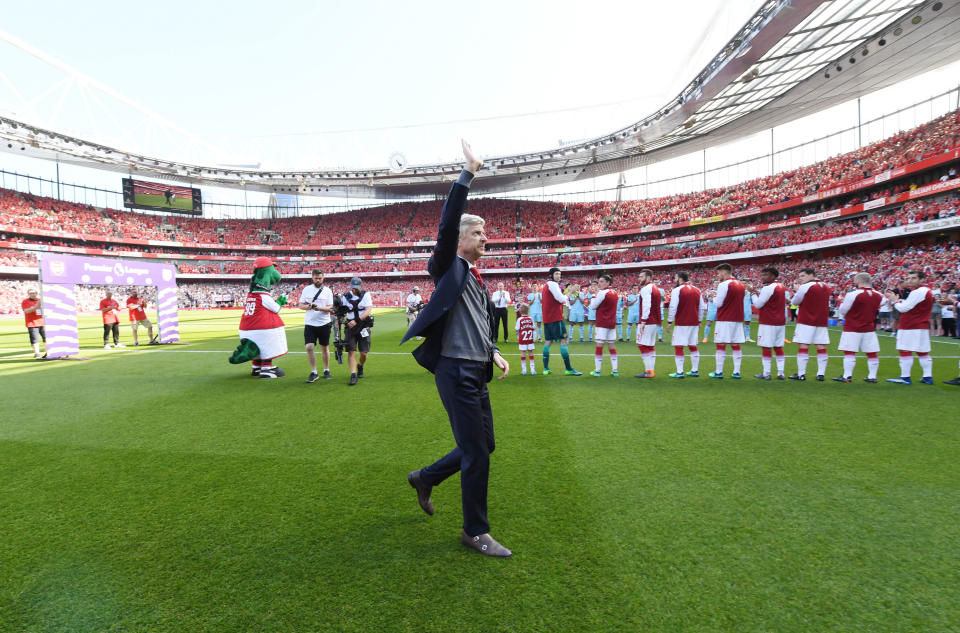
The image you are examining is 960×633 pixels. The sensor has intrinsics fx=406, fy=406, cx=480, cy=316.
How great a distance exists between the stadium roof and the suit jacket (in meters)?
19.6

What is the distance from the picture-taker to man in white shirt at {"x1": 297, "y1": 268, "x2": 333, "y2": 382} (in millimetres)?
7215

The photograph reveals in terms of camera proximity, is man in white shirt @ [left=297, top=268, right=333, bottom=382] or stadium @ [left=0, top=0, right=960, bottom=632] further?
man in white shirt @ [left=297, top=268, right=333, bottom=382]

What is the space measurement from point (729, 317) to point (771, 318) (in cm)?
67

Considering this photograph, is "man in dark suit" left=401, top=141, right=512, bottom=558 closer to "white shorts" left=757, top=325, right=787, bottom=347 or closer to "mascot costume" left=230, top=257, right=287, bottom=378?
"mascot costume" left=230, top=257, right=287, bottom=378

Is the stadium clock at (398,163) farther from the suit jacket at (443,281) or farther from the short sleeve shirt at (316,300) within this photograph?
the suit jacket at (443,281)

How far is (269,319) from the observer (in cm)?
784

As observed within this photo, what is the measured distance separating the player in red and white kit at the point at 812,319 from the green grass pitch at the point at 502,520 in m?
1.59

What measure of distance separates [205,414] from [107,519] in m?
2.82

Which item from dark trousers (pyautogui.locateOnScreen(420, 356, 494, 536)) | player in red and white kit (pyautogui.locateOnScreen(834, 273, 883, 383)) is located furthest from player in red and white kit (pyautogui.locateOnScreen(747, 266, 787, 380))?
dark trousers (pyautogui.locateOnScreen(420, 356, 494, 536))

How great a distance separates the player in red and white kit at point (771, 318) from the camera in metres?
7.24

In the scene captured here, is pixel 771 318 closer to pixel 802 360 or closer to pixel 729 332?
pixel 729 332

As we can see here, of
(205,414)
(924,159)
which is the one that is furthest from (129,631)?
(924,159)

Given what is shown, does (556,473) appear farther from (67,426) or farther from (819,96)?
(819,96)

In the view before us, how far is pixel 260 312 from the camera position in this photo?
7.78 metres
